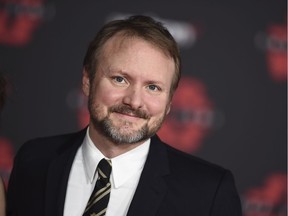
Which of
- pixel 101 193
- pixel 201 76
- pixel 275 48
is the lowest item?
pixel 201 76

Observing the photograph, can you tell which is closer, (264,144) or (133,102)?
(133,102)

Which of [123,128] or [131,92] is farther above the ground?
[131,92]


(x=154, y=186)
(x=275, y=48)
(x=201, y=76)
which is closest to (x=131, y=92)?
(x=154, y=186)

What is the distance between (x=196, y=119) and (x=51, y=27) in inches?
48.8

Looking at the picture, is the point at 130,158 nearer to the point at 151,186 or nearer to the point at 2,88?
the point at 151,186

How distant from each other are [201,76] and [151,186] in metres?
1.77

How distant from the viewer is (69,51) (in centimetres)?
384

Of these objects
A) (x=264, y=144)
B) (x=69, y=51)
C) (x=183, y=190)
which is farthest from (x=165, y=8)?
(x=183, y=190)

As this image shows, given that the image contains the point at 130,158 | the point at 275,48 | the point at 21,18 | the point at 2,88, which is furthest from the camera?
the point at 21,18

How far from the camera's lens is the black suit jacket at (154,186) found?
2.07 metres

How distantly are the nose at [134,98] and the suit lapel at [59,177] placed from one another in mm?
381

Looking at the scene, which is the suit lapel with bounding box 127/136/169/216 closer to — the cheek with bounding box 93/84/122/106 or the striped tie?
the striped tie

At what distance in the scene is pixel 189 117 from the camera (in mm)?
3787

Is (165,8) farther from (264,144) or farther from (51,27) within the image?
(264,144)
